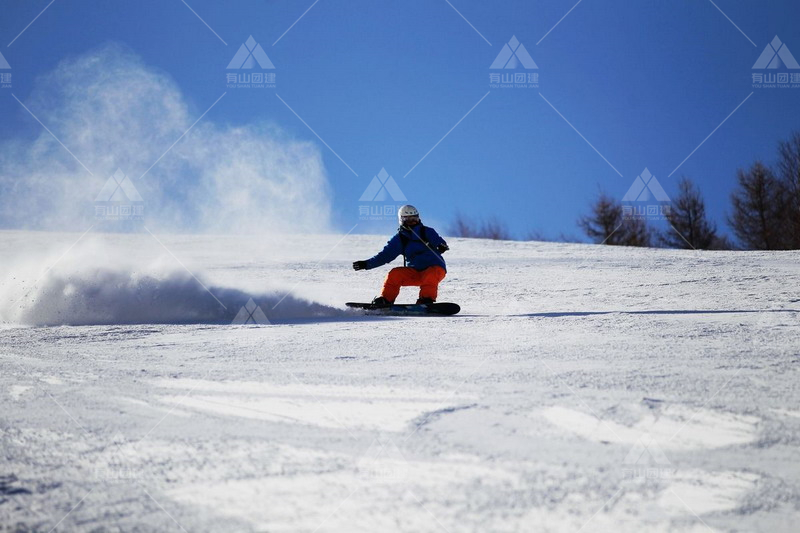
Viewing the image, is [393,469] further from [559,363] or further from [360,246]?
[360,246]

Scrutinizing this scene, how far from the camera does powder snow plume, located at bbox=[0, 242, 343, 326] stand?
8.11 meters

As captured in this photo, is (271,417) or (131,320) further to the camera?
(131,320)

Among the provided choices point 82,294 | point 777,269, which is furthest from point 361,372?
point 777,269

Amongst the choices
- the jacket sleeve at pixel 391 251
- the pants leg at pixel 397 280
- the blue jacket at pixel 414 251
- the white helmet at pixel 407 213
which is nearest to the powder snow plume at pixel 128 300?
the pants leg at pixel 397 280

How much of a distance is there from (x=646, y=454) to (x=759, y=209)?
122 feet

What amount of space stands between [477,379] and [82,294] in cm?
617

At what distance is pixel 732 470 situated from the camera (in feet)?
7.87

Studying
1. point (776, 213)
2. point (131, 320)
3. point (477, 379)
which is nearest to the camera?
point (477, 379)

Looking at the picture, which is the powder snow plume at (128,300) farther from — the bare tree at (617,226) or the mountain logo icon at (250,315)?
the bare tree at (617,226)

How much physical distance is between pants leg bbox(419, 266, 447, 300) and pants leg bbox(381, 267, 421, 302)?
0.10 meters

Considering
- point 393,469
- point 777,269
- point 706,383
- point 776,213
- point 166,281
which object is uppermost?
point 776,213

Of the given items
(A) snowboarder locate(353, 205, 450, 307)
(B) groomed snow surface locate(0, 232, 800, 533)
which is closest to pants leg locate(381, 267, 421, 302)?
(A) snowboarder locate(353, 205, 450, 307)

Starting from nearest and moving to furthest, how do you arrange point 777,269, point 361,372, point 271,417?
point 271,417
point 361,372
point 777,269

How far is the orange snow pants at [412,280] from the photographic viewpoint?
8.78 metres
